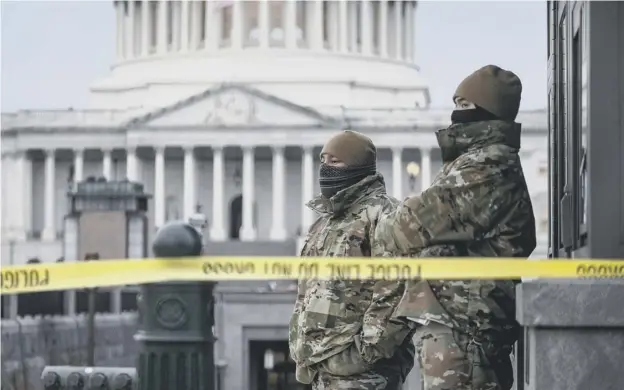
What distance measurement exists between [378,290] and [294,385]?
71.1 feet

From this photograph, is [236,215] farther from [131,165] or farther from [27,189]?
[27,189]

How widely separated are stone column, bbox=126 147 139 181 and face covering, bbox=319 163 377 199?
83766mm

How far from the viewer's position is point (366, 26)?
10525 cm

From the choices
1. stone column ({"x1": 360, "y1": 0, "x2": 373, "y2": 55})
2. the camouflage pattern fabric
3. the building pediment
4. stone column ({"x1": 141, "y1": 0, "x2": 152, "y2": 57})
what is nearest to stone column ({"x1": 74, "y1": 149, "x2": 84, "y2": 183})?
the building pediment

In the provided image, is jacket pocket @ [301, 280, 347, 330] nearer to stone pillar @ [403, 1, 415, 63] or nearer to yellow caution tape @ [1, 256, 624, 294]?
yellow caution tape @ [1, 256, 624, 294]

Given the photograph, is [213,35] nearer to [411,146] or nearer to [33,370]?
[411,146]

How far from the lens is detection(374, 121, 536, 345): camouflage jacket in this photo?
6965mm

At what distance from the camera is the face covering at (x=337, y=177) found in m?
8.38

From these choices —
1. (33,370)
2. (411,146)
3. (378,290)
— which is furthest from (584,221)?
(411,146)

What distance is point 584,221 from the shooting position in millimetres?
8242

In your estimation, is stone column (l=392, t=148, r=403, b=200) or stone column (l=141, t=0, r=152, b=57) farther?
stone column (l=141, t=0, r=152, b=57)

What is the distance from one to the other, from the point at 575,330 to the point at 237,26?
320 feet

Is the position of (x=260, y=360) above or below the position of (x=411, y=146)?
below

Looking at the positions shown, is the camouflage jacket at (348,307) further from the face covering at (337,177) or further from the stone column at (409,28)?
the stone column at (409,28)
